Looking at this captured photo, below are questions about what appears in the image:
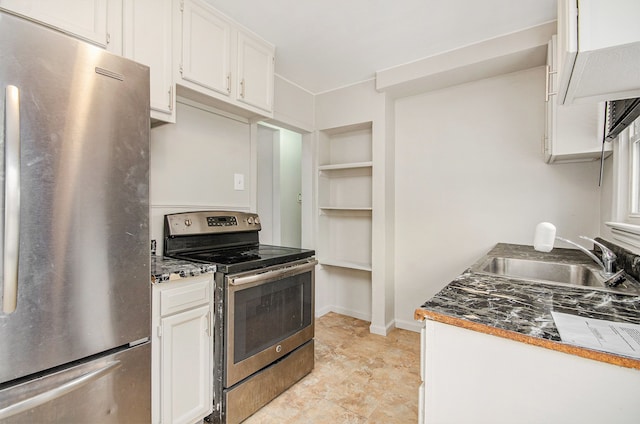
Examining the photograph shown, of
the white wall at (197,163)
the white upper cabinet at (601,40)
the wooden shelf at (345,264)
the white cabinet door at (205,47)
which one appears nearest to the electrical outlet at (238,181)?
the white wall at (197,163)

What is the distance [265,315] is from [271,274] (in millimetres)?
241

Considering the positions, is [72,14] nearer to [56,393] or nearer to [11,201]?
[11,201]

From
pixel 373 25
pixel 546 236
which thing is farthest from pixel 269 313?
pixel 373 25

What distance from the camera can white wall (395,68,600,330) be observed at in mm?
2262

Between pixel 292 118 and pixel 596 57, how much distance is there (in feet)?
7.89

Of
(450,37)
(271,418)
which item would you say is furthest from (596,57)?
(271,418)

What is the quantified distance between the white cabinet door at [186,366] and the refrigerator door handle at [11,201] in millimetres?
575

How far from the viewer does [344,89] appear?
9.92 ft

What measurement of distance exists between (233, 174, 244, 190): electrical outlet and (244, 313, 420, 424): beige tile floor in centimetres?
149

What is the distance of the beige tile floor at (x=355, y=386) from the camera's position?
169 cm

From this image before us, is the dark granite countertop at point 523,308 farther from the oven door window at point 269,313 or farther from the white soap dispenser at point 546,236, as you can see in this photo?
the oven door window at point 269,313

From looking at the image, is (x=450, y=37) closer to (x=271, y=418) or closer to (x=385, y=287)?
(x=385, y=287)

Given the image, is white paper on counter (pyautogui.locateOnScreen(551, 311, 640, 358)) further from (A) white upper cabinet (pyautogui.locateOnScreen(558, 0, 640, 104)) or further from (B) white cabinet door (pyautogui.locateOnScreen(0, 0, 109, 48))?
(B) white cabinet door (pyautogui.locateOnScreen(0, 0, 109, 48))

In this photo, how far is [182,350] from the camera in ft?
4.65
